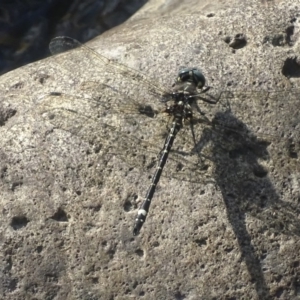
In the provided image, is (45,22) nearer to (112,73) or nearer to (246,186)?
(112,73)

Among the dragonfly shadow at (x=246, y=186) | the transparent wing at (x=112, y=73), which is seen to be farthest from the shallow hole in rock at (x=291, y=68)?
the transparent wing at (x=112, y=73)

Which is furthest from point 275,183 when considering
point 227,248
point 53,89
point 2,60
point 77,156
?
point 2,60

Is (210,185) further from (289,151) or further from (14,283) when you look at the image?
(14,283)

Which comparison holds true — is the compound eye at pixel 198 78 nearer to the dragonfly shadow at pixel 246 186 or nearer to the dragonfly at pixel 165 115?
the dragonfly at pixel 165 115

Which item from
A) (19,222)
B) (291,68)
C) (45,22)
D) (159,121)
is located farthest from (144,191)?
(45,22)

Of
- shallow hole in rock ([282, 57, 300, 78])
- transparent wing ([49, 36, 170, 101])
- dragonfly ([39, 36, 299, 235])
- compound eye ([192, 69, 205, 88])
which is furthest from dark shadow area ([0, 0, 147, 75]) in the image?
shallow hole in rock ([282, 57, 300, 78])

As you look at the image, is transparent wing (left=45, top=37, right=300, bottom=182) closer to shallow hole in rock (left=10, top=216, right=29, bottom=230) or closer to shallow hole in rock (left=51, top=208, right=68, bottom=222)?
shallow hole in rock (left=51, top=208, right=68, bottom=222)
